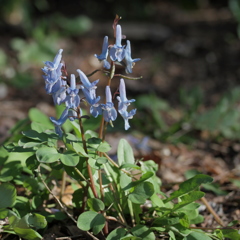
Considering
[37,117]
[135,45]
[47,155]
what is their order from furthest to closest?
[135,45] < [37,117] < [47,155]

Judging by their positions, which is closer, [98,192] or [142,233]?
[142,233]

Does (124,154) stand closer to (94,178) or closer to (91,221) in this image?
(94,178)

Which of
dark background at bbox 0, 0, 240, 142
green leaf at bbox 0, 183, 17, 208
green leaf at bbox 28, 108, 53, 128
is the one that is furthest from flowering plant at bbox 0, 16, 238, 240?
dark background at bbox 0, 0, 240, 142

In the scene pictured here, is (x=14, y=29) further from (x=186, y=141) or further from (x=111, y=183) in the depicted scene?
(x=111, y=183)

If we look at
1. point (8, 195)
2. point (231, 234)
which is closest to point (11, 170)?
point (8, 195)

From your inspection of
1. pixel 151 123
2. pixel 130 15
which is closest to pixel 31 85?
pixel 151 123

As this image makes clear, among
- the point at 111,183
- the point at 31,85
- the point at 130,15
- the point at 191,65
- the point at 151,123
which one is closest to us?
the point at 111,183
